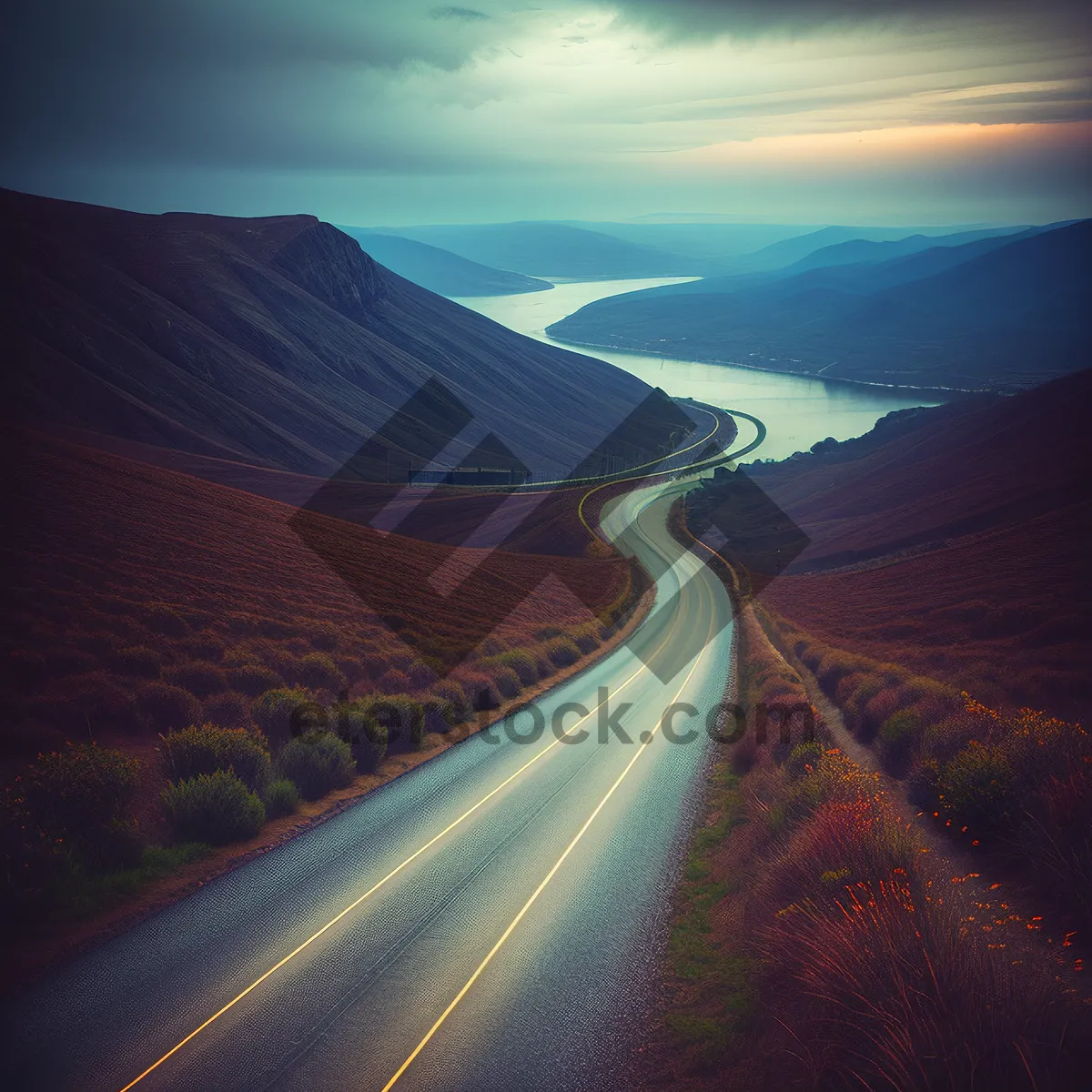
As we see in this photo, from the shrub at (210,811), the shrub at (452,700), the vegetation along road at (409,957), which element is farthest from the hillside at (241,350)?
the vegetation along road at (409,957)

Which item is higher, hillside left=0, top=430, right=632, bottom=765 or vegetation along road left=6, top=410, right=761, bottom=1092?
hillside left=0, top=430, right=632, bottom=765

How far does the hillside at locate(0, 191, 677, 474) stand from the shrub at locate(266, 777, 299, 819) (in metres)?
74.0

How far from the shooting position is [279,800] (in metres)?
16.5

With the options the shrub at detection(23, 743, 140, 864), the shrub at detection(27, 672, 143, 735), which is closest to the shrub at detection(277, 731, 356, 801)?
the shrub at detection(23, 743, 140, 864)

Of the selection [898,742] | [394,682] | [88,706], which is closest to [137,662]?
[88,706]

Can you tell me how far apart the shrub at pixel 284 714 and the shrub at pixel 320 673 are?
2113 mm

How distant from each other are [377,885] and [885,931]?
8.47 m

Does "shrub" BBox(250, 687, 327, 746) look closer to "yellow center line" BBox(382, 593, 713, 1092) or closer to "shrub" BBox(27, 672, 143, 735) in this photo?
"shrub" BBox(27, 672, 143, 735)

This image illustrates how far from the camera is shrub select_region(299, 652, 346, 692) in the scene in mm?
22766

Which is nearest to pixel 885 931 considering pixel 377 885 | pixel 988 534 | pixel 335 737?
pixel 377 885

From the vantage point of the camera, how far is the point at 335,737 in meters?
18.9

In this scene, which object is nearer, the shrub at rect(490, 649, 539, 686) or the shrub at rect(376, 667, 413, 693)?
the shrub at rect(376, 667, 413, 693)

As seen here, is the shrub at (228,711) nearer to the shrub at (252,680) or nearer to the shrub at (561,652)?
the shrub at (252,680)

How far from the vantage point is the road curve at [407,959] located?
9.29m
